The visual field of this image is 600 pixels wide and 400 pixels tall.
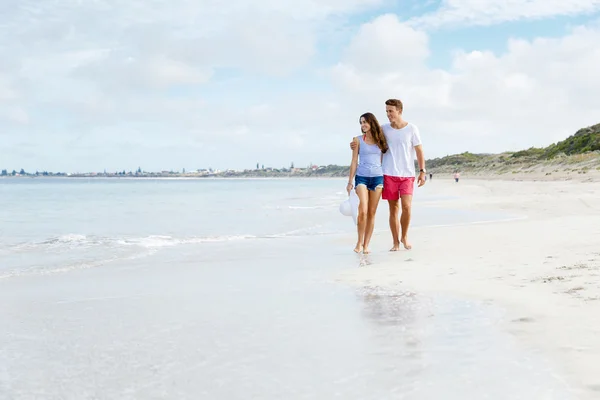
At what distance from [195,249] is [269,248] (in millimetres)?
1324

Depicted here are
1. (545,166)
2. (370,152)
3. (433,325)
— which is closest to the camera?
(433,325)

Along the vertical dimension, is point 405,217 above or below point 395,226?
A: above

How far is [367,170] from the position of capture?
26.3 ft

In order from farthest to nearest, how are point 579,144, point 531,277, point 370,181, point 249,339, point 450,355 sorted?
point 579,144 → point 370,181 → point 531,277 → point 249,339 → point 450,355

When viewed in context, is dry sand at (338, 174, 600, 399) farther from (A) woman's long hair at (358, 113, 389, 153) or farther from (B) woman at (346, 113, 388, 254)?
(A) woman's long hair at (358, 113, 389, 153)

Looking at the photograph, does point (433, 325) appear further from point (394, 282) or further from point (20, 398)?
point (20, 398)

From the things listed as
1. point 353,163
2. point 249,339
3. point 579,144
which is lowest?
point 249,339

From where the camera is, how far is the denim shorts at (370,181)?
806 cm

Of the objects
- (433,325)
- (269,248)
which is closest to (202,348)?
(433,325)

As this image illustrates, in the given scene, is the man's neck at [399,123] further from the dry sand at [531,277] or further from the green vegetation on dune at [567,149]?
the green vegetation on dune at [567,149]

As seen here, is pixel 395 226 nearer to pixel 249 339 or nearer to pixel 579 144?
pixel 249 339

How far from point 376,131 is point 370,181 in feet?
2.33

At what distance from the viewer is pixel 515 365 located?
2.96 metres

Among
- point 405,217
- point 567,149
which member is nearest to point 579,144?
point 567,149
